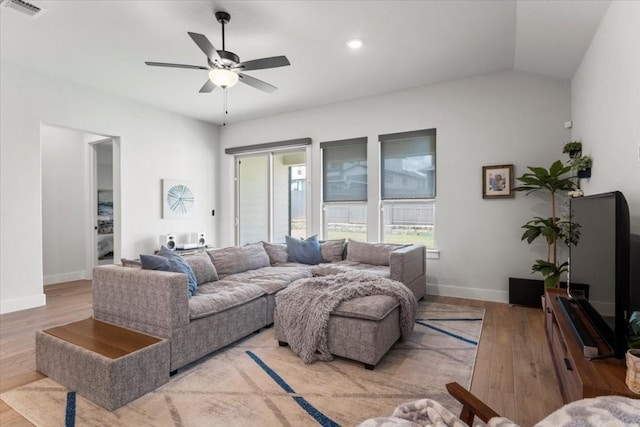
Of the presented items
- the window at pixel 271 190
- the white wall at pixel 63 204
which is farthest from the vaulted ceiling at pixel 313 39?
the white wall at pixel 63 204

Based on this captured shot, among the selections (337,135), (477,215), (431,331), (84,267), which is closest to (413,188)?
(477,215)

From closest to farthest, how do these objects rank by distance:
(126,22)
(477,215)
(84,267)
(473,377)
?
(473,377) → (126,22) → (477,215) → (84,267)

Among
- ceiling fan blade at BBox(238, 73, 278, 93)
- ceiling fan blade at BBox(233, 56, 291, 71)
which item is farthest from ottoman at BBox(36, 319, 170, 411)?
ceiling fan blade at BBox(238, 73, 278, 93)

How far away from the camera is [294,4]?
9.15 ft

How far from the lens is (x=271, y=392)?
2.15 metres

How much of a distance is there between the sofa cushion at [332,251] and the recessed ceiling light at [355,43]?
103 inches

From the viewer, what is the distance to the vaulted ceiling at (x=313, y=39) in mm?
2830

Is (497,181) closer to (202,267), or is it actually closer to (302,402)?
(302,402)

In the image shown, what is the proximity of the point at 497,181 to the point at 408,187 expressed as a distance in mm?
1168

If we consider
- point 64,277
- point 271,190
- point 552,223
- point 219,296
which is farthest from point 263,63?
point 64,277

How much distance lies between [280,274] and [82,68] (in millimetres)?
3478

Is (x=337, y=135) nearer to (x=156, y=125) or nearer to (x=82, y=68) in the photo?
(x=156, y=125)

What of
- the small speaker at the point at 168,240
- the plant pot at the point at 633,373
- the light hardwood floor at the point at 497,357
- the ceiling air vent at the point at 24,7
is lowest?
the light hardwood floor at the point at 497,357

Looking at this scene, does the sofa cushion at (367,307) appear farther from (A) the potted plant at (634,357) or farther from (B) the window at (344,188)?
(B) the window at (344,188)
